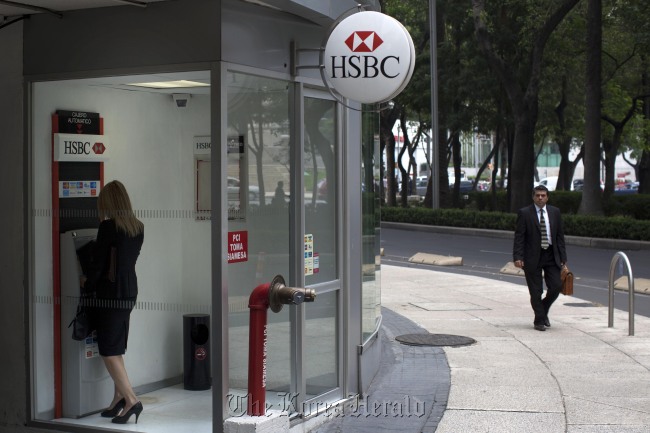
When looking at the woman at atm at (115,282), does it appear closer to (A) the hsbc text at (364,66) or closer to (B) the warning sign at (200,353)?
(B) the warning sign at (200,353)

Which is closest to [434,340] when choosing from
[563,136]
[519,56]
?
[519,56]

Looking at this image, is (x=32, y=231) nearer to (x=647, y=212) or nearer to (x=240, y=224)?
(x=240, y=224)

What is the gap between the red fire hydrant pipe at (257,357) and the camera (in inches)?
211

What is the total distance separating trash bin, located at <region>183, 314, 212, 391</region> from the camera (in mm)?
7316

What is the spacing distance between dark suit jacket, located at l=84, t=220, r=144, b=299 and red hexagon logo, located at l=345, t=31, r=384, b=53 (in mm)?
1942

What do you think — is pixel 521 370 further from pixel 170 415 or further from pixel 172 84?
pixel 172 84

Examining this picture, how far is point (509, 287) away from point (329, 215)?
8.87 meters

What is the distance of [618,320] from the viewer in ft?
39.3

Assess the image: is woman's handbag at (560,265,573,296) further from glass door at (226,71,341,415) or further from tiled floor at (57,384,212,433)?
tiled floor at (57,384,212,433)

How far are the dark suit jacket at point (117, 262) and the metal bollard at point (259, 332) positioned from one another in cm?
131

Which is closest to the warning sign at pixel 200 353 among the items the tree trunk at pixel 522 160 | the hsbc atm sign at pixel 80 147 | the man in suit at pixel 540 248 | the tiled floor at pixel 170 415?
the tiled floor at pixel 170 415

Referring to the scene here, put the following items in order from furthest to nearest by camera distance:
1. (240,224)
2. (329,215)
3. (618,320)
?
(618,320), (329,215), (240,224)

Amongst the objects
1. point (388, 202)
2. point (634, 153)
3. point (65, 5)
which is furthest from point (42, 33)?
point (634, 153)

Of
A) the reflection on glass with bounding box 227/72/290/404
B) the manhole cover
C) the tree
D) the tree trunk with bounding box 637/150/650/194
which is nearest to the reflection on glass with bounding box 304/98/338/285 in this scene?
the reflection on glass with bounding box 227/72/290/404
